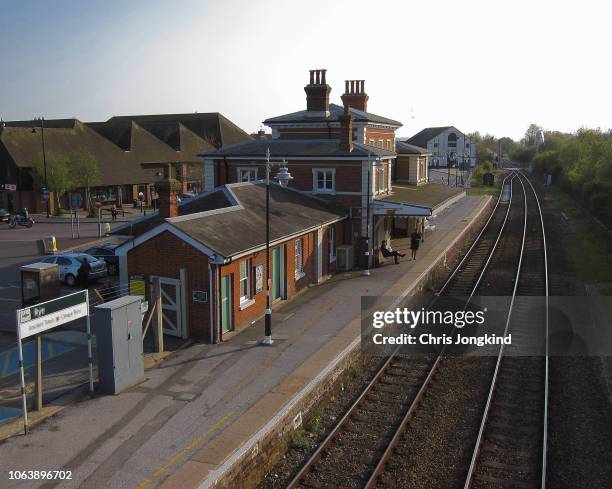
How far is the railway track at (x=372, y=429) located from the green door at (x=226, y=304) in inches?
179

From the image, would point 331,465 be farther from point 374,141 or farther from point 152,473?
point 374,141

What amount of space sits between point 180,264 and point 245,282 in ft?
7.85

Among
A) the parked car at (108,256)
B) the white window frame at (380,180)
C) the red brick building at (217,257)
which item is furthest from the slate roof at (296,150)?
the parked car at (108,256)

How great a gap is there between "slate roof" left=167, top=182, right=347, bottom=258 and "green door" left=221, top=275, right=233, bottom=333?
0.94 metres

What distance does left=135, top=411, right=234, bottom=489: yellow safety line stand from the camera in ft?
29.7

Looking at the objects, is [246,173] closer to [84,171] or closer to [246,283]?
[246,283]

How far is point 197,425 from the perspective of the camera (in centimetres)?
1098

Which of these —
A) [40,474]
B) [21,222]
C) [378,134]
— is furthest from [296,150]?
[21,222]

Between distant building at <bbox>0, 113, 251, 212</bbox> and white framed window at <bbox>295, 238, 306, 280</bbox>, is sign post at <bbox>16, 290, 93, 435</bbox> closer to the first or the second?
white framed window at <bbox>295, 238, 306, 280</bbox>

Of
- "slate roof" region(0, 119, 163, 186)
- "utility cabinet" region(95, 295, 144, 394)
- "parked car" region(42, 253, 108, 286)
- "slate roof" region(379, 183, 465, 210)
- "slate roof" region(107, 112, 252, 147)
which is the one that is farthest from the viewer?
"slate roof" region(107, 112, 252, 147)

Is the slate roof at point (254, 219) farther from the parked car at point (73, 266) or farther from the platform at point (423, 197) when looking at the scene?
the parked car at point (73, 266)

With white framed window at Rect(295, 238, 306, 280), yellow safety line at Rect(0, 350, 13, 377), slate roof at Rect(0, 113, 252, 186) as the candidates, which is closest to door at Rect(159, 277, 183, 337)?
yellow safety line at Rect(0, 350, 13, 377)

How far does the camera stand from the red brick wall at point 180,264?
15.8m

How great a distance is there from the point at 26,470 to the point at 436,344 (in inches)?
452
